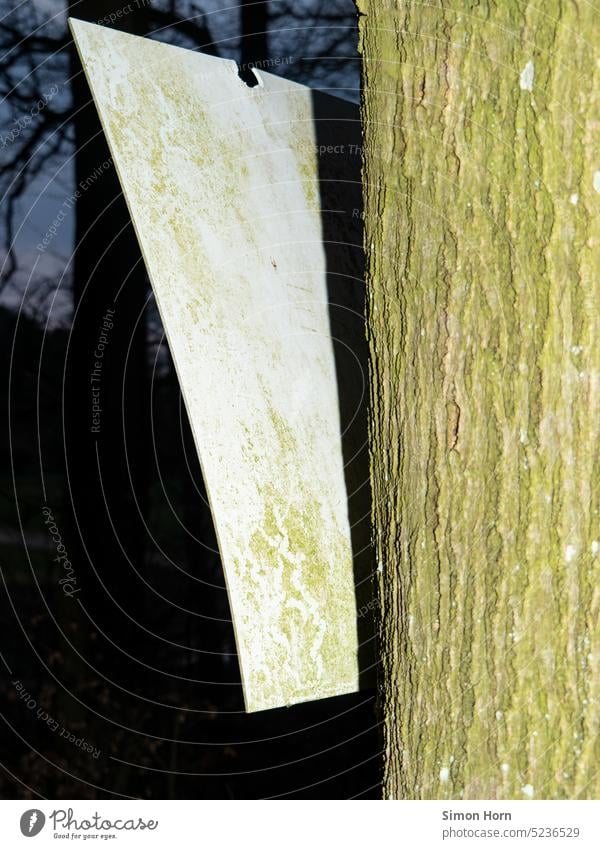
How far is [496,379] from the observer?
140 cm

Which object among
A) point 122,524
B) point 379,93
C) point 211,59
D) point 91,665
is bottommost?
point 91,665

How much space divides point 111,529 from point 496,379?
2.28 metres

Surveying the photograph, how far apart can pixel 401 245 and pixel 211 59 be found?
745 millimetres

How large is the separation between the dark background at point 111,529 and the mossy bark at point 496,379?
5.31 feet

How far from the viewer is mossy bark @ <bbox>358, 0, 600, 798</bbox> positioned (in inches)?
52.8

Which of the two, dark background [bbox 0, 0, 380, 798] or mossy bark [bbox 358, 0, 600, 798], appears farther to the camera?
dark background [bbox 0, 0, 380, 798]

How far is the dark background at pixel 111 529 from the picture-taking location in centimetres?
330

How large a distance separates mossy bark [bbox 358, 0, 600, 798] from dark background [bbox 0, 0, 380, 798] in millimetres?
1619

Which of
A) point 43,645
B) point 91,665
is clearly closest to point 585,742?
point 91,665

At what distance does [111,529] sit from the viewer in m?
3.34

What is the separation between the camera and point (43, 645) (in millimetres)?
3906

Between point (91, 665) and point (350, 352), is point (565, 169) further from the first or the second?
point (91, 665)

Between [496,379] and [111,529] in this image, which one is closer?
[496,379]

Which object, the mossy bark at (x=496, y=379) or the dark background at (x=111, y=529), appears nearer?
the mossy bark at (x=496, y=379)
